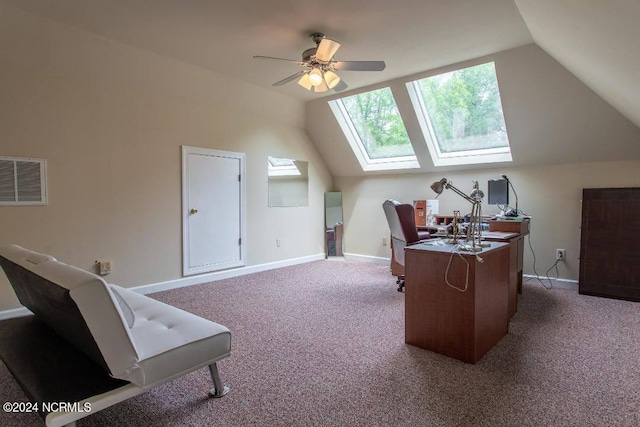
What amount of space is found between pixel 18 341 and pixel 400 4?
3.33 metres

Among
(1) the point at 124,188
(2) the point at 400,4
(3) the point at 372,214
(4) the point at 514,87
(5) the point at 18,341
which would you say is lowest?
(5) the point at 18,341

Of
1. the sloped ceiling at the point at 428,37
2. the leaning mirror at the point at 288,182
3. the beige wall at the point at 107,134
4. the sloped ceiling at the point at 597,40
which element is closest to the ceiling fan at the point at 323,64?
the sloped ceiling at the point at 428,37

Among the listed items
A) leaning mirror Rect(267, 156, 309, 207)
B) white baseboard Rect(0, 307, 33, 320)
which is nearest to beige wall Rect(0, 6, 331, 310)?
white baseboard Rect(0, 307, 33, 320)

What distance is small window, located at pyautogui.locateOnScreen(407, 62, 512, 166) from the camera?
4.28 m

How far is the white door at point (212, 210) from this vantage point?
434 cm

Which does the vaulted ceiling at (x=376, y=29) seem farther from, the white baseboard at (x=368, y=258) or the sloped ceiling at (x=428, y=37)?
the white baseboard at (x=368, y=258)

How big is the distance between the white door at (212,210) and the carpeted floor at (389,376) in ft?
3.71

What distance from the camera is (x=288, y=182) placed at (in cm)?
568

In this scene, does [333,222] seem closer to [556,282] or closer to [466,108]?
[466,108]

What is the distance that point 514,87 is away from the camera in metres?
3.84

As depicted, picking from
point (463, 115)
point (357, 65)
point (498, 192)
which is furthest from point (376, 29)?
point (498, 192)

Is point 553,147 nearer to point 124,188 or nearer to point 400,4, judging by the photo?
point 400,4

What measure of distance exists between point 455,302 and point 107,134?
12.1ft

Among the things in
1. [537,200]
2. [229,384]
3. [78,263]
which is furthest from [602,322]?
[78,263]
